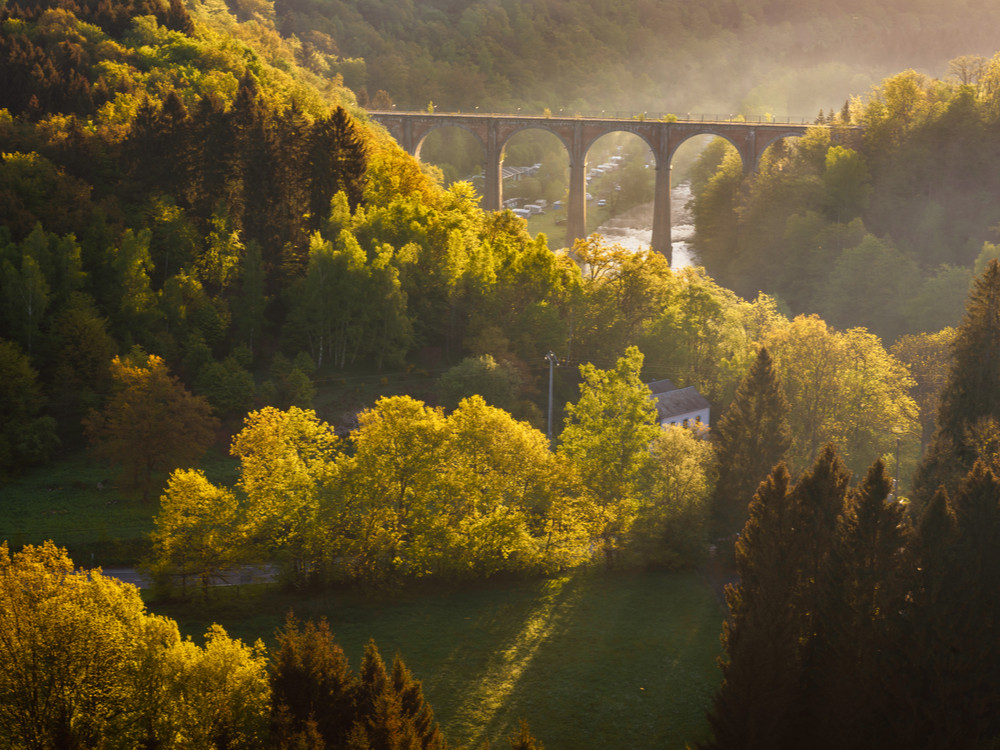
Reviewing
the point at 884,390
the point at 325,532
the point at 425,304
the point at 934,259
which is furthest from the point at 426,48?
the point at 325,532

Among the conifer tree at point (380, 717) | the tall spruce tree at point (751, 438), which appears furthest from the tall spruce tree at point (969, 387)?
the conifer tree at point (380, 717)

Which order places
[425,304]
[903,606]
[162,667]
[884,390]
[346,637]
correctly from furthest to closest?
[425,304] < [884,390] < [346,637] < [903,606] < [162,667]

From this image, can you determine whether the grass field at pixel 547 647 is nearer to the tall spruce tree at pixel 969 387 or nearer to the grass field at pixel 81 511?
the grass field at pixel 81 511

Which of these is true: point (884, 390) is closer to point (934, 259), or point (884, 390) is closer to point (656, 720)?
point (656, 720)

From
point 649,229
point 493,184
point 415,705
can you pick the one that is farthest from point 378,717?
point 649,229

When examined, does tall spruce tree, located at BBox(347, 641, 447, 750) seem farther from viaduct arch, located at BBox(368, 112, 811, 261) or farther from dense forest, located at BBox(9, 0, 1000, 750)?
viaduct arch, located at BBox(368, 112, 811, 261)

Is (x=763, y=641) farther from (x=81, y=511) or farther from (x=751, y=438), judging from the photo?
(x=81, y=511)
